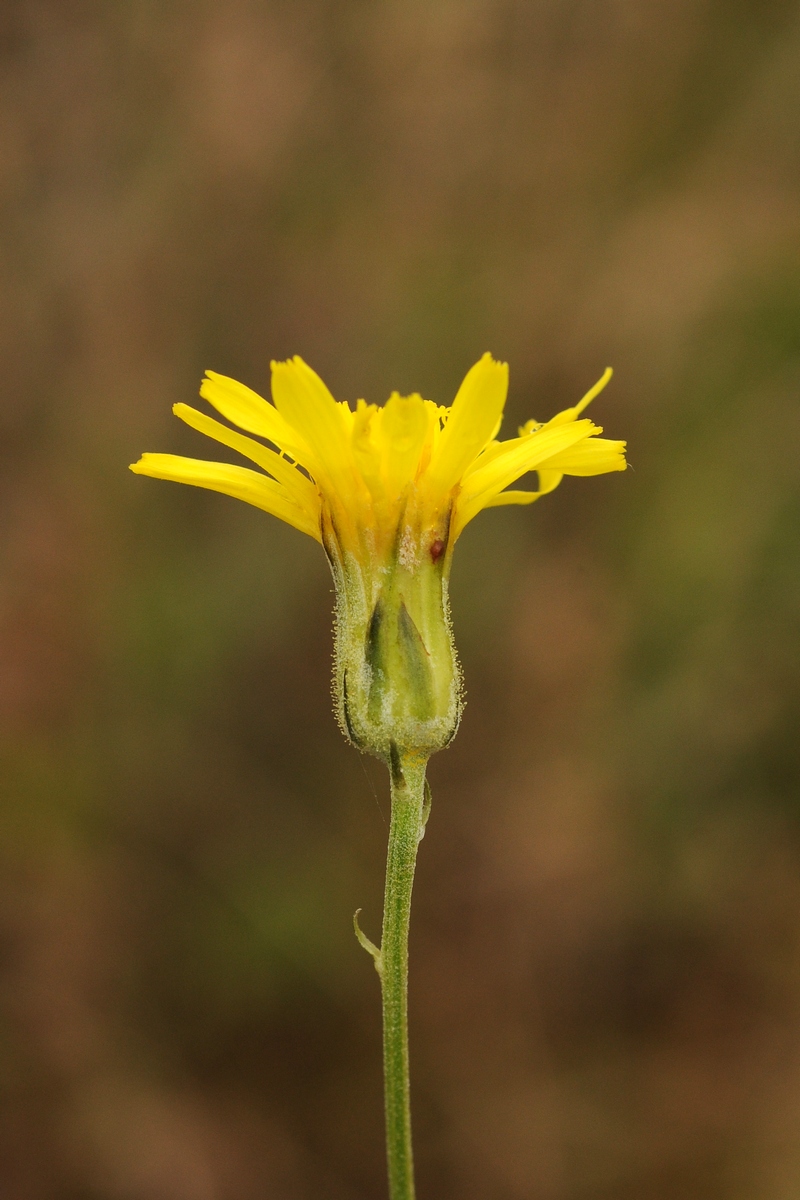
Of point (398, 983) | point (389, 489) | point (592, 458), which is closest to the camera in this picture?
point (398, 983)

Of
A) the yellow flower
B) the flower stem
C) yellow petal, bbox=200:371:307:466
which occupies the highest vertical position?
yellow petal, bbox=200:371:307:466

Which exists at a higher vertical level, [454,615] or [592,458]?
[454,615]

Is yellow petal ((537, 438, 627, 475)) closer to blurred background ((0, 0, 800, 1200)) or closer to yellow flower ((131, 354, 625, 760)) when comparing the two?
yellow flower ((131, 354, 625, 760))

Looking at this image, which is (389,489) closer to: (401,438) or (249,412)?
(401,438)

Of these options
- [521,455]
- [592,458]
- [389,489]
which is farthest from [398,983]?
[592,458]

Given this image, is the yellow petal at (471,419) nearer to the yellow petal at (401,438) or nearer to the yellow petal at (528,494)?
the yellow petal at (401,438)

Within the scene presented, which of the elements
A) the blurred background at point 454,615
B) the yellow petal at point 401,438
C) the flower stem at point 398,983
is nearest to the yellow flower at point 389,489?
the yellow petal at point 401,438

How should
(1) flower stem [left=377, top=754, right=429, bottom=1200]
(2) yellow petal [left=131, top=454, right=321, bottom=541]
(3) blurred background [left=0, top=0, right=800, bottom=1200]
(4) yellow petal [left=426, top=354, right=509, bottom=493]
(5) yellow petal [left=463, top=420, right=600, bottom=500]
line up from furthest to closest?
(3) blurred background [left=0, top=0, right=800, bottom=1200] → (2) yellow petal [left=131, top=454, right=321, bottom=541] → (5) yellow petal [left=463, top=420, right=600, bottom=500] → (4) yellow petal [left=426, top=354, right=509, bottom=493] → (1) flower stem [left=377, top=754, right=429, bottom=1200]

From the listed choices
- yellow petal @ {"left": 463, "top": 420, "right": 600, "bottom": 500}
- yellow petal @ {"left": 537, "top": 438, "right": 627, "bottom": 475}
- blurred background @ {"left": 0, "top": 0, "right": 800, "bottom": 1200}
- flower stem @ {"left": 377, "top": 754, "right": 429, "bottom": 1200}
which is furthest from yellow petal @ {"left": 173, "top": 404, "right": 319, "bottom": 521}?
blurred background @ {"left": 0, "top": 0, "right": 800, "bottom": 1200}
